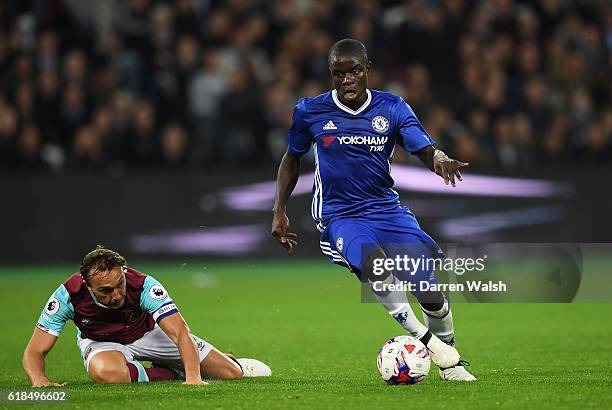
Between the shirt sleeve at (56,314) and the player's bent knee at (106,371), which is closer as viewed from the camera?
the shirt sleeve at (56,314)

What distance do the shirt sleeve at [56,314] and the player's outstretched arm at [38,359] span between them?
1.7 inches

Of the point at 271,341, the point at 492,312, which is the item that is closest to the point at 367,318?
the point at 492,312

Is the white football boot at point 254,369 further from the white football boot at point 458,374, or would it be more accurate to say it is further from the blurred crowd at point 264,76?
the blurred crowd at point 264,76

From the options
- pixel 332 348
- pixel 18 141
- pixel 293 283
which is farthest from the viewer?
pixel 18 141

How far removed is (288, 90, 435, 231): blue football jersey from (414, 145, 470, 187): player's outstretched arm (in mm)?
188

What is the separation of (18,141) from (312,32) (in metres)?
4.85

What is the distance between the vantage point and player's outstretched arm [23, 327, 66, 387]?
25.7 ft

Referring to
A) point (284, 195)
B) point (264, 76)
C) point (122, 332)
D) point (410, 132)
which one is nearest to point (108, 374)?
point (122, 332)

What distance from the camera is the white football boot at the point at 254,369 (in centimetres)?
866

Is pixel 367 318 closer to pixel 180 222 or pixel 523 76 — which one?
pixel 180 222

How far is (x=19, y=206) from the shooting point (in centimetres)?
1708

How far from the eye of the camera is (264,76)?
60.5 feet

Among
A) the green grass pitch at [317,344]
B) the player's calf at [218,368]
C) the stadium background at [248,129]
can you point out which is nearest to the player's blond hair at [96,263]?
the green grass pitch at [317,344]

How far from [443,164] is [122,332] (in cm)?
270
